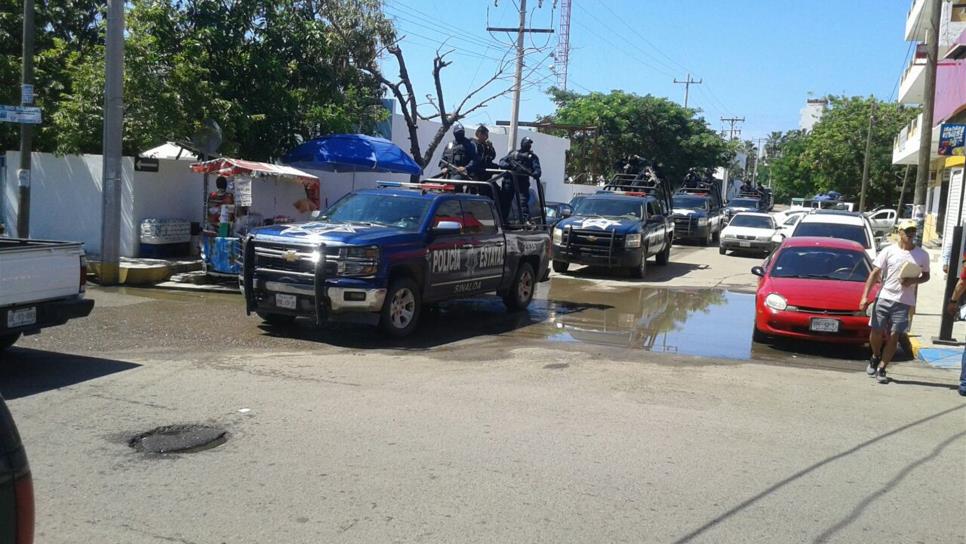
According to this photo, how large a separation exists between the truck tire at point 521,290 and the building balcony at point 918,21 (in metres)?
26.6

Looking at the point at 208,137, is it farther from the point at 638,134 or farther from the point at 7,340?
the point at 638,134

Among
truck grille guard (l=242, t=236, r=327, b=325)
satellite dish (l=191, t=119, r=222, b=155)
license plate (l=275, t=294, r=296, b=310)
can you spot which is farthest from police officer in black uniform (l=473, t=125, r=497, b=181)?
license plate (l=275, t=294, r=296, b=310)

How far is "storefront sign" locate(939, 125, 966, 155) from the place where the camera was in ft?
37.0

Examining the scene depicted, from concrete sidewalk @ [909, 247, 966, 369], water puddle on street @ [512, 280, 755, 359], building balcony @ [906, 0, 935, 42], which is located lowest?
water puddle on street @ [512, 280, 755, 359]

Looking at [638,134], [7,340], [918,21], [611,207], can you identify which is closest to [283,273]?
[7,340]

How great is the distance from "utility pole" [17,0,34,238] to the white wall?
1.49m

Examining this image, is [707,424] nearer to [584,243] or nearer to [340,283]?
[340,283]

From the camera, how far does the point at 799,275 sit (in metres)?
11.6

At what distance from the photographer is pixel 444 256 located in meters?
11.3

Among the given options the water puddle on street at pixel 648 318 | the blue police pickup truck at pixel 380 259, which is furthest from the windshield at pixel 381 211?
the water puddle on street at pixel 648 318

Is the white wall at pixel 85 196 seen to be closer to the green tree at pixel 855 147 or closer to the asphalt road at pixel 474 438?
the asphalt road at pixel 474 438

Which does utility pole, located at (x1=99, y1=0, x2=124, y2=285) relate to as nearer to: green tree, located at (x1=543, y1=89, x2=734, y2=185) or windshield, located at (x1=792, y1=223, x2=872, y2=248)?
windshield, located at (x1=792, y1=223, x2=872, y2=248)

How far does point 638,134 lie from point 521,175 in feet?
111

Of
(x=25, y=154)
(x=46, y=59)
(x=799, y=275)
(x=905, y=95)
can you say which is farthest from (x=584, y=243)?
(x=905, y=95)
